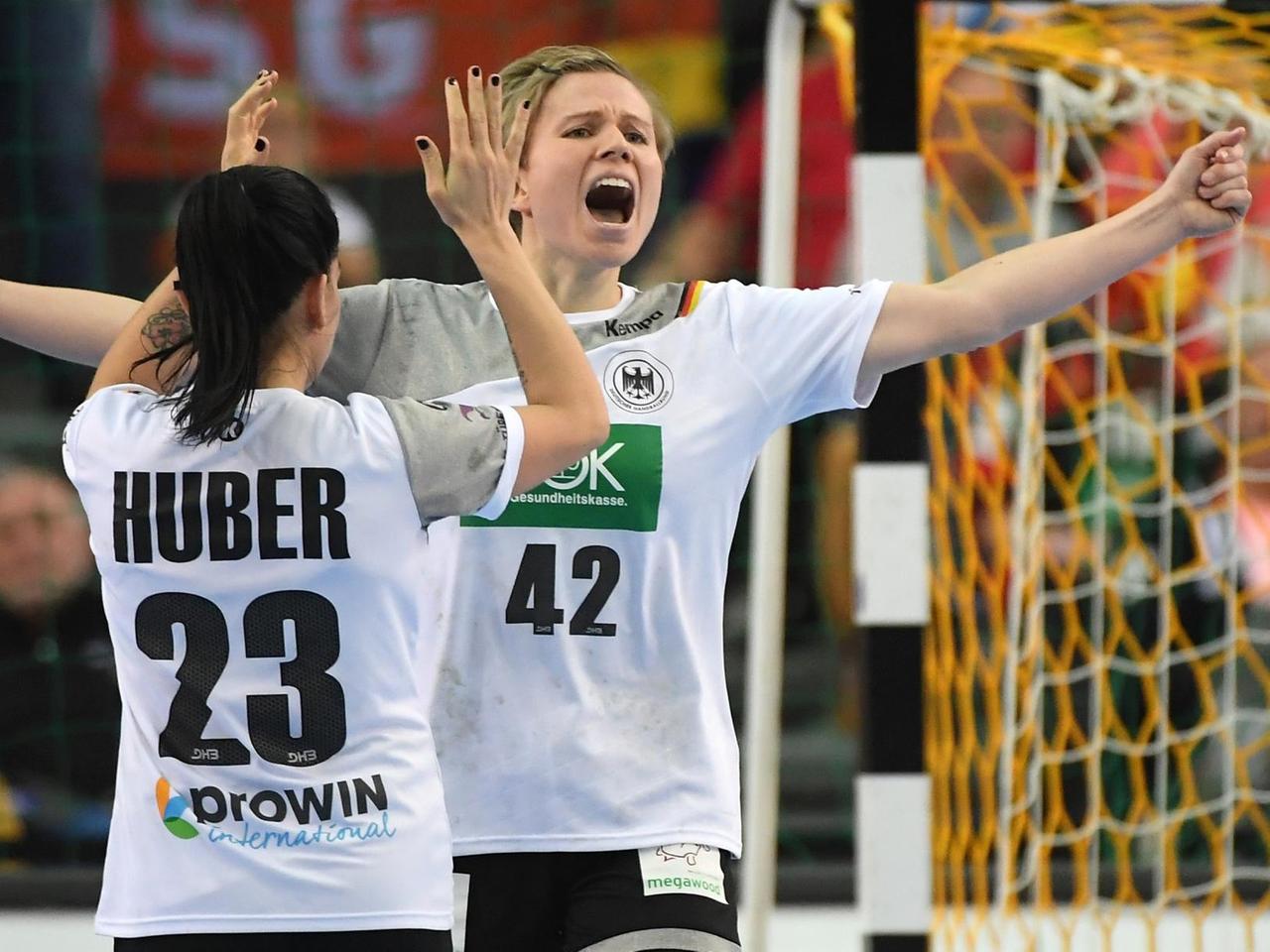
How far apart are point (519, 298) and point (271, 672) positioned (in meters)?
0.42

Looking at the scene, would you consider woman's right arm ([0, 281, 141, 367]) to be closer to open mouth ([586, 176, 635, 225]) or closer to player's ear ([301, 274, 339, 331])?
player's ear ([301, 274, 339, 331])

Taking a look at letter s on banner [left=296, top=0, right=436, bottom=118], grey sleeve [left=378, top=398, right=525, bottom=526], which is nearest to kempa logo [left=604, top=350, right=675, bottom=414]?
grey sleeve [left=378, top=398, right=525, bottom=526]

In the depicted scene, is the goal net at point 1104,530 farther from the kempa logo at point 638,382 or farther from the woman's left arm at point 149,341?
the woman's left arm at point 149,341

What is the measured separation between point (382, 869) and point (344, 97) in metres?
4.08

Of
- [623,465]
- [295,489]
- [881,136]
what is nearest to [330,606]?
[295,489]

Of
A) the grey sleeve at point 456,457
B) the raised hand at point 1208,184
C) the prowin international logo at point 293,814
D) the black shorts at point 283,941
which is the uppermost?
the raised hand at point 1208,184

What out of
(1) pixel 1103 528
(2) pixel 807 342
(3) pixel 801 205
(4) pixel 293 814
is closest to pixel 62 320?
(4) pixel 293 814

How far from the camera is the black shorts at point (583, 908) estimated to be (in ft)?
6.72

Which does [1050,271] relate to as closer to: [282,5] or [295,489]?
[295,489]

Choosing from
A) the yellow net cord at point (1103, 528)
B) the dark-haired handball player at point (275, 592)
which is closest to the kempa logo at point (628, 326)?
the dark-haired handball player at point (275, 592)

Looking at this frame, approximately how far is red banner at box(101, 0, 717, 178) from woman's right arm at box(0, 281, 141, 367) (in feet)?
10.9

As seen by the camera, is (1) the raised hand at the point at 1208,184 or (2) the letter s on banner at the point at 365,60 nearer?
(1) the raised hand at the point at 1208,184

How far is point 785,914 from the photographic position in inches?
167

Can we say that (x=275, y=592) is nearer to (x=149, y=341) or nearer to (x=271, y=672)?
(x=271, y=672)
